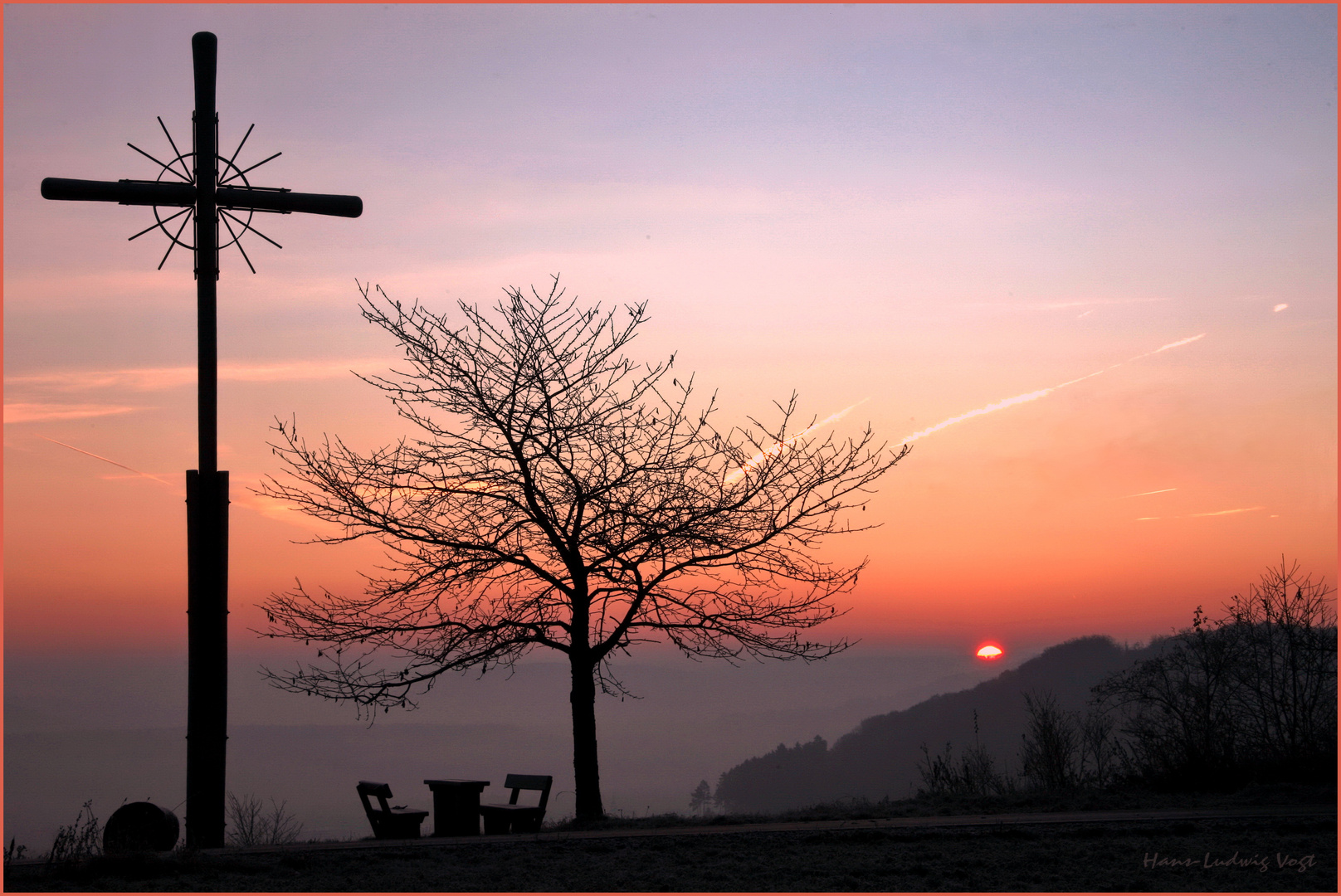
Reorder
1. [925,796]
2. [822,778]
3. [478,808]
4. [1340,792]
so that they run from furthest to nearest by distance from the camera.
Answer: [822,778]
[925,796]
[478,808]
[1340,792]

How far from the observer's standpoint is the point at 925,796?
12.1m

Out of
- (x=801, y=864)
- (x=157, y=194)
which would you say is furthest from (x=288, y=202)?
(x=801, y=864)

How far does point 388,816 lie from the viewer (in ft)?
34.5

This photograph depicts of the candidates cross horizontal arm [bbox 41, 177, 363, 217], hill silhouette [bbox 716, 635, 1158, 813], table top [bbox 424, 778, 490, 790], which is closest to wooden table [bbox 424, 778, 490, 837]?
table top [bbox 424, 778, 490, 790]

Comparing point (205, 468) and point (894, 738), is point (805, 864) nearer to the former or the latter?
point (205, 468)

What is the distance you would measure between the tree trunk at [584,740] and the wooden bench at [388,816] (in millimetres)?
1962

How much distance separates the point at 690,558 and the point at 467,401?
10.9 feet

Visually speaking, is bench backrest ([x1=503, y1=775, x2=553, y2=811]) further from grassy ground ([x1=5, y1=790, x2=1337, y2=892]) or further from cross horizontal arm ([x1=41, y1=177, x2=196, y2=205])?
cross horizontal arm ([x1=41, y1=177, x2=196, y2=205])

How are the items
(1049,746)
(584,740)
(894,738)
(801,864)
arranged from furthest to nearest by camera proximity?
1. (894,738)
2. (1049,746)
3. (584,740)
4. (801,864)

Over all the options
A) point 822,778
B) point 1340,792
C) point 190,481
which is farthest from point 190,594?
point 822,778

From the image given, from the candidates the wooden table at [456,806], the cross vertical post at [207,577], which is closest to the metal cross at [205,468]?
the cross vertical post at [207,577]

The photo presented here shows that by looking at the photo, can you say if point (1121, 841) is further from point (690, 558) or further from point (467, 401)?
point (467, 401)

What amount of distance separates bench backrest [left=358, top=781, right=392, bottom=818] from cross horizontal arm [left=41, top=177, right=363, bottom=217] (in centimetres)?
611

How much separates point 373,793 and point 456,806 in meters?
0.90
